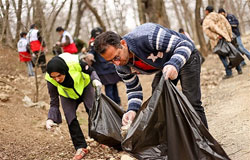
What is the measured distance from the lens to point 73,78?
3.65 m

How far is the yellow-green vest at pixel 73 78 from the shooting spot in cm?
365

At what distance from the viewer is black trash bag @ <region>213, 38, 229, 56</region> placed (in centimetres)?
685

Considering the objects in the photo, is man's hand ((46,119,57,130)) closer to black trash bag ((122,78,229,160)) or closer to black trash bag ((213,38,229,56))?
black trash bag ((122,78,229,160))

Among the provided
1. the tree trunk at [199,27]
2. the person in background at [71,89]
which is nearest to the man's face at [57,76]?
the person in background at [71,89]

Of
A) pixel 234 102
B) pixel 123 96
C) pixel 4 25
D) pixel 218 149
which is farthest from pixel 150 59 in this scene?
pixel 123 96

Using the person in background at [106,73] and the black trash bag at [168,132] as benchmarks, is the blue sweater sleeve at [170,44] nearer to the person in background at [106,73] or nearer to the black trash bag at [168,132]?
the black trash bag at [168,132]

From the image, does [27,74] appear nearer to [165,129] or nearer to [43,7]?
[43,7]

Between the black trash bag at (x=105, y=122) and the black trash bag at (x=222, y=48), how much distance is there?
393cm

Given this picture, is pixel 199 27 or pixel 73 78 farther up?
pixel 199 27

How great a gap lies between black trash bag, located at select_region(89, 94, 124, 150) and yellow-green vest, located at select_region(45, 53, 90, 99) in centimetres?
27

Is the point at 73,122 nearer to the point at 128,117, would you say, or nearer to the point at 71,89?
Result: the point at 71,89

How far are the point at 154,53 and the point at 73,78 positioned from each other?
1.42 m

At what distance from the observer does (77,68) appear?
3.75m

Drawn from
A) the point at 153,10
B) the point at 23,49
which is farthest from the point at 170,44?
the point at 153,10
